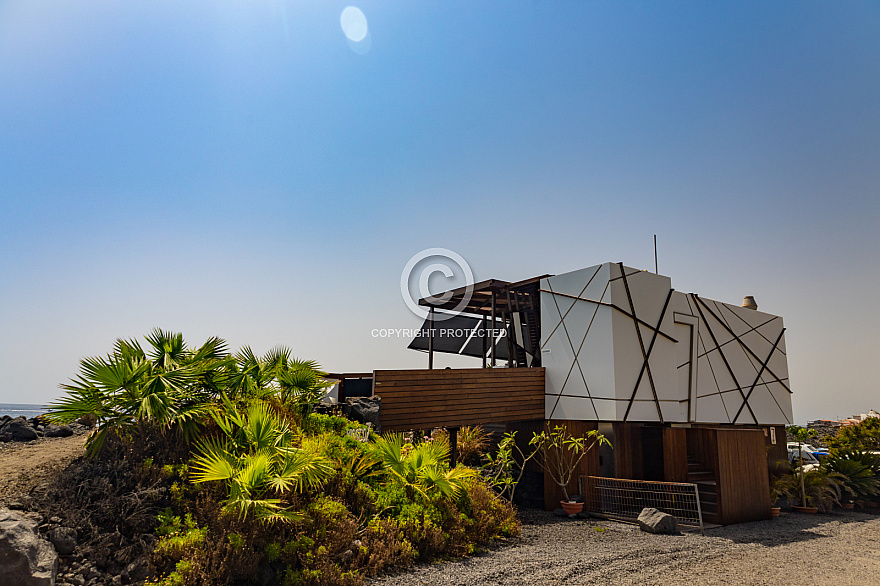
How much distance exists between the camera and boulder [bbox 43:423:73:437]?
26.9 ft

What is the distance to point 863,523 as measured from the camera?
1095 cm

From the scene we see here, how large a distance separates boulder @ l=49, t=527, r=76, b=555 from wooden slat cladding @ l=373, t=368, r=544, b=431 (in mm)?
5342

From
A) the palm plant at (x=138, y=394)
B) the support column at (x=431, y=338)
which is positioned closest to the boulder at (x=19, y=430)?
the palm plant at (x=138, y=394)

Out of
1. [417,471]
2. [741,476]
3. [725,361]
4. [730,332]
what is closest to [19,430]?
[417,471]

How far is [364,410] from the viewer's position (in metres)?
9.12

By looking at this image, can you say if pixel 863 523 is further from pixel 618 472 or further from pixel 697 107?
pixel 697 107

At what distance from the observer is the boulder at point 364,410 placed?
29.6ft

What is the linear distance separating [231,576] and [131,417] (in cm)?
255

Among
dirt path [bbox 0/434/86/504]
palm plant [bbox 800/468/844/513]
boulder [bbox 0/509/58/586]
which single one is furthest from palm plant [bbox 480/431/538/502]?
palm plant [bbox 800/468/844/513]

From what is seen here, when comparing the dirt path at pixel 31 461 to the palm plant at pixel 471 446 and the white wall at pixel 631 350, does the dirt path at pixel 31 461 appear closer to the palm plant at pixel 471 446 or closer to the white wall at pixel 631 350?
the palm plant at pixel 471 446

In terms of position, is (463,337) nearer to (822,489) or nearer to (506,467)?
(506,467)

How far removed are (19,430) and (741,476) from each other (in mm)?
13641

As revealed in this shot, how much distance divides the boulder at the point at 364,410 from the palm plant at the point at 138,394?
261cm

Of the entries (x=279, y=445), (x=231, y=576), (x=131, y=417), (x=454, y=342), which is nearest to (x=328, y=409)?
(x=279, y=445)
